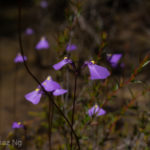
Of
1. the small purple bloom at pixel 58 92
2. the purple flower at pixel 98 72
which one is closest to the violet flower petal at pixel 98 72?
the purple flower at pixel 98 72

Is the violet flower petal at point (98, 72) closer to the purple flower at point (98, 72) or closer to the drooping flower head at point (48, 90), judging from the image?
the purple flower at point (98, 72)

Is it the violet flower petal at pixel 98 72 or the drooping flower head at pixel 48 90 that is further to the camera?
the drooping flower head at pixel 48 90

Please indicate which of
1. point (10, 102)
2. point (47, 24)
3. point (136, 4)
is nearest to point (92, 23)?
point (47, 24)

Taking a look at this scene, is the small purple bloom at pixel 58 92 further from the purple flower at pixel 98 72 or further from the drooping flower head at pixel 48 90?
the purple flower at pixel 98 72

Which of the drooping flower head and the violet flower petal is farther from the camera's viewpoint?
the drooping flower head

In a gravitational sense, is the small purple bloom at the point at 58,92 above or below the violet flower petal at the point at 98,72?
below

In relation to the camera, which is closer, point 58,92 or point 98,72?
point 98,72

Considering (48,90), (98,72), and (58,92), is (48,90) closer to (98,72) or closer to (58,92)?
(58,92)

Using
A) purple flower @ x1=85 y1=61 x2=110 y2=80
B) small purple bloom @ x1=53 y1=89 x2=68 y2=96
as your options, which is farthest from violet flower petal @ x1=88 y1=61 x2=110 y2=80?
small purple bloom @ x1=53 y1=89 x2=68 y2=96

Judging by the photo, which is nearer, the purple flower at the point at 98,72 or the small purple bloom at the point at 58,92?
the purple flower at the point at 98,72

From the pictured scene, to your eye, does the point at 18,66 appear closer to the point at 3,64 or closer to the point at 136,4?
the point at 3,64

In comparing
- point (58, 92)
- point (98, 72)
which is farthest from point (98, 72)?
point (58, 92)

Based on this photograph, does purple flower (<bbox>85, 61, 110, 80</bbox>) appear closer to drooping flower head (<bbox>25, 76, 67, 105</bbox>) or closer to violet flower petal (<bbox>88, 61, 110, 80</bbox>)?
violet flower petal (<bbox>88, 61, 110, 80</bbox>)
